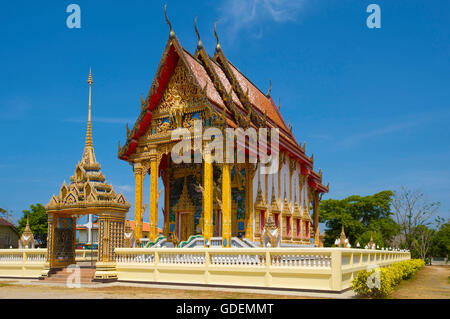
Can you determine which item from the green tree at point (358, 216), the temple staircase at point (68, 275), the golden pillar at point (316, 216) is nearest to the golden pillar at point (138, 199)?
the temple staircase at point (68, 275)

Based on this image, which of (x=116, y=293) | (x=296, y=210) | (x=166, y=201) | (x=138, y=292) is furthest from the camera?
(x=296, y=210)

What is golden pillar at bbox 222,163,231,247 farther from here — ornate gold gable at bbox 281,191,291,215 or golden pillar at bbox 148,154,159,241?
ornate gold gable at bbox 281,191,291,215

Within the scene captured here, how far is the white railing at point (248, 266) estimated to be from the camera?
1017cm

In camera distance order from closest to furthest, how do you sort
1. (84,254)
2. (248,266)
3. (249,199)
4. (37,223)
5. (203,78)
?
1. (248,266)
2. (249,199)
3. (203,78)
4. (84,254)
5. (37,223)

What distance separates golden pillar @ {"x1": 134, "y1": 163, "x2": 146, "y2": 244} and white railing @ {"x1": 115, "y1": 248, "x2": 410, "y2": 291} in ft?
12.6

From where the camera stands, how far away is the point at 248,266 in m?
11.3

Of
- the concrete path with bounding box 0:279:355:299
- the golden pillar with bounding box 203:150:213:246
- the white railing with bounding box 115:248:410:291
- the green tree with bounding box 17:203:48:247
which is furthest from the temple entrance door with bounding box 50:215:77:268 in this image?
the green tree with bounding box 17:203:48:247

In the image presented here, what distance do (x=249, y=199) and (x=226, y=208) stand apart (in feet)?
5.96

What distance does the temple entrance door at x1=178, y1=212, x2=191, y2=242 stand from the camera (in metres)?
19.3

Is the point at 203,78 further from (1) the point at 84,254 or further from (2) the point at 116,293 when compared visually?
(2) the point at 116,293

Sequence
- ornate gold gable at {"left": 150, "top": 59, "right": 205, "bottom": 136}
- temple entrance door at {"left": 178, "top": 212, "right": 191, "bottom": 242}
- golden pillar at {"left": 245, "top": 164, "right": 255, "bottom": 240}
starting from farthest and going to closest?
temple entrance door at {"left": 178, "top": 212, "right": 191, "bottom": 242} < golden pillar at {"left": 245, "top": 164, "right": 255, "bottom": 240} < ornate gold gable at {"left": 150, "top": 59, "right": 205, "bottom": 136}

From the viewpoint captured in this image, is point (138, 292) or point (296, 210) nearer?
point (138, 292)

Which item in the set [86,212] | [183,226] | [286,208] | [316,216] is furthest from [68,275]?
[316,216]

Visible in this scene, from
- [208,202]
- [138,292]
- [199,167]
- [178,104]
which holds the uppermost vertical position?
[178,104]
